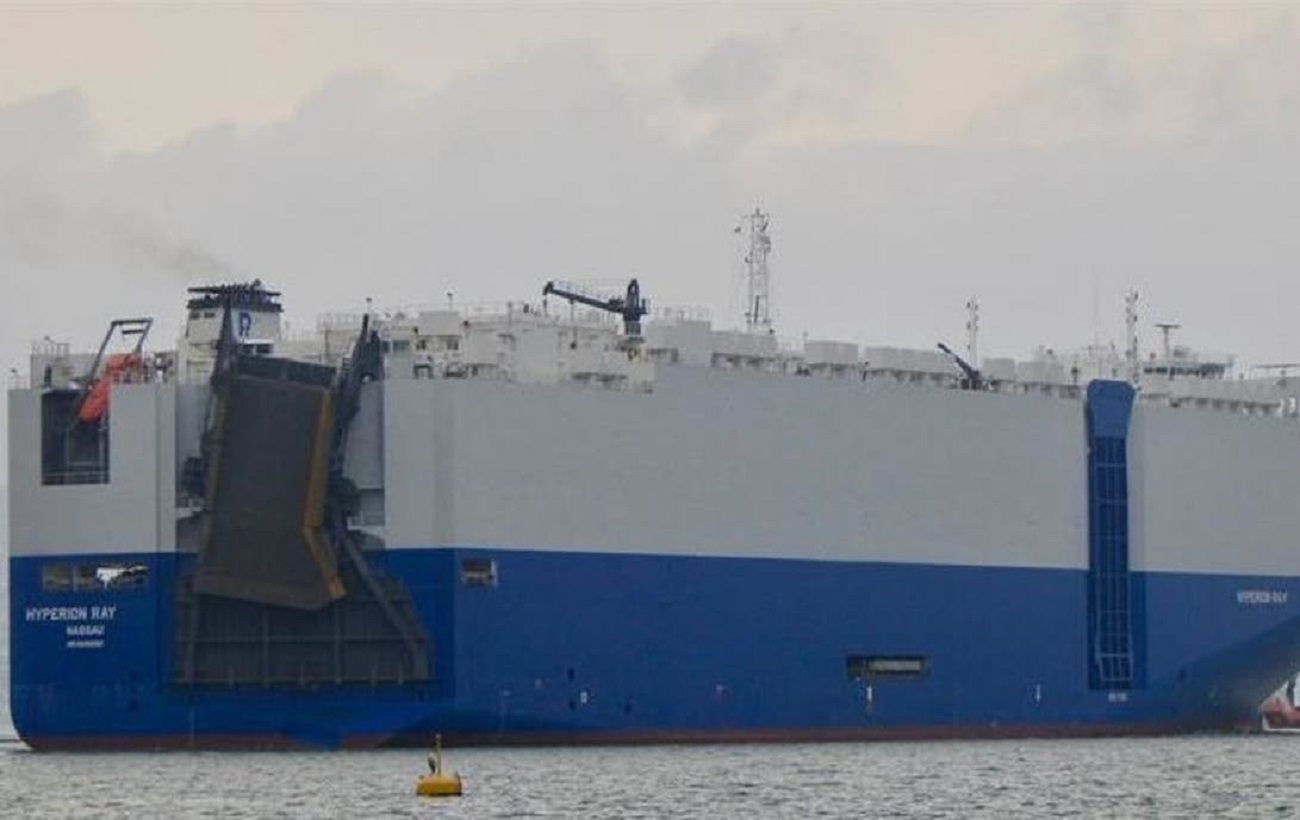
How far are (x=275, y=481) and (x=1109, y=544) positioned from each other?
23577mm

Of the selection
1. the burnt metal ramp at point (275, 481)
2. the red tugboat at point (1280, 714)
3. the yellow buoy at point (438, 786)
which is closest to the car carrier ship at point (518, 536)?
the burnt metal ramp at point (275, 481)

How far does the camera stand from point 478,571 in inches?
3167

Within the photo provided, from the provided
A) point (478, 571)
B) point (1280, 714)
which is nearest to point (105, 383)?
point (478, 571)

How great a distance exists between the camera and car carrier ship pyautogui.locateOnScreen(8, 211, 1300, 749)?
7994 cm

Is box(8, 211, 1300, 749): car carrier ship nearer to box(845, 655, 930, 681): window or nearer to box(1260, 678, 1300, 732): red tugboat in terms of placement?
box(845, 655, 930, 681): window

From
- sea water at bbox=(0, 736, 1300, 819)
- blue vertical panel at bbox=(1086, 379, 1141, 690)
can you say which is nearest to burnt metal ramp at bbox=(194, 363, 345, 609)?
sea water at bbox=(0, 736, 1300, 819)

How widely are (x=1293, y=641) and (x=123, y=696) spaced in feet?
105

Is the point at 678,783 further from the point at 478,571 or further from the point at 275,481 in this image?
the point at 275,481

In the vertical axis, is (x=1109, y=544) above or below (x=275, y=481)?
below

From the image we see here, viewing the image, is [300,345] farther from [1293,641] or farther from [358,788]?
[1293,641]

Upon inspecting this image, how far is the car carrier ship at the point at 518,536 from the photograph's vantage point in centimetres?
7994

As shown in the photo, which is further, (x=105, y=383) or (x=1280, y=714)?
(x=1280, y=714)

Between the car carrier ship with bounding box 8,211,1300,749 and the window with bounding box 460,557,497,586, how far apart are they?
7cm

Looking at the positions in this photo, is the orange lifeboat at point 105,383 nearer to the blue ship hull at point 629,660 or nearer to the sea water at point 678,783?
the blue ship hull at point 629,660
